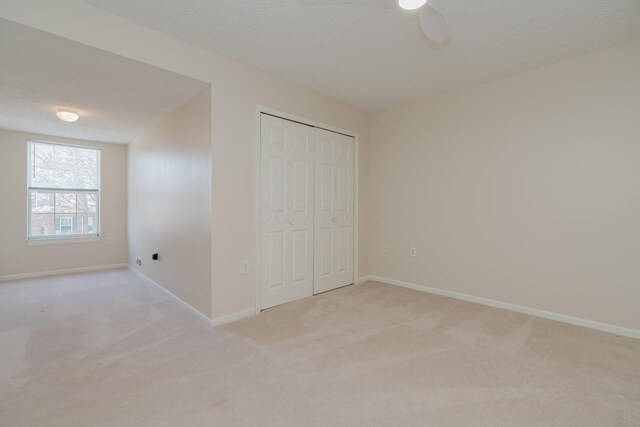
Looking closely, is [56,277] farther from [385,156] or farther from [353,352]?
[385,156]

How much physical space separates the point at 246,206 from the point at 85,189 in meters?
3.97

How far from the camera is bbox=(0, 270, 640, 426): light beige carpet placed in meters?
1.58

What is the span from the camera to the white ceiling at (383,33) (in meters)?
2.06

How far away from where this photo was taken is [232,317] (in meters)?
2.85

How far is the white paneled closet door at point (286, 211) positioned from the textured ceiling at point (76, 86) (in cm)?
96

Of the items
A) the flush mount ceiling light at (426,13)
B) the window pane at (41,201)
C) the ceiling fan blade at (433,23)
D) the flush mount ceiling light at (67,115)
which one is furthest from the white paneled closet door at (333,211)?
the window pane at (41,201)

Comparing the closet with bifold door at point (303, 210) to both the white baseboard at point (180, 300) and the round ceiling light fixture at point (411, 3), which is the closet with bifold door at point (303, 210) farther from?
the round ceiling light fixture at point (411, 3)

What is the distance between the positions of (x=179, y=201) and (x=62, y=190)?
3.11 m

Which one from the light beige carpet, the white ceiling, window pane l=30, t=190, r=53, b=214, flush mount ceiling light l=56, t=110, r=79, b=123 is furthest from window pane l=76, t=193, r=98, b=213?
the white ceiling

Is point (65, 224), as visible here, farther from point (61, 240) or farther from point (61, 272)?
point (61, 272)

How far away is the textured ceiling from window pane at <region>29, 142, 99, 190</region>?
596 mm

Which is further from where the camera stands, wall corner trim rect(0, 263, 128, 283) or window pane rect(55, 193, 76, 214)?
window pane rect(55, 193, 76, 214)

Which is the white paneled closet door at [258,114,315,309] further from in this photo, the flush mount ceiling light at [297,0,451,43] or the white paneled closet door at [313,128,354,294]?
the flush mount ceiling light at [297,0,451,43]

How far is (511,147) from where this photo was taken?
3.12m
